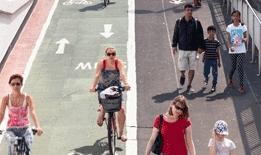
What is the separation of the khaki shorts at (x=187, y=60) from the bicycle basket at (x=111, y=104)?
374 centimetres

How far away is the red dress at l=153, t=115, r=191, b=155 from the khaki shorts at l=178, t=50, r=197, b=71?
5.65 m

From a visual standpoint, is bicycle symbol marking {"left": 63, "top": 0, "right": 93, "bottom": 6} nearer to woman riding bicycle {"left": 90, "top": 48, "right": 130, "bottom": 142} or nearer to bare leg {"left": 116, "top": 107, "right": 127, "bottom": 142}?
bare leg {"left": 116, "top": 107, "right": 127, "bottom": 142}

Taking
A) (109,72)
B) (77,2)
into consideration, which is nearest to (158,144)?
(109,72)

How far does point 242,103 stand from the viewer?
604 inches

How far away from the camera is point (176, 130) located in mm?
9969

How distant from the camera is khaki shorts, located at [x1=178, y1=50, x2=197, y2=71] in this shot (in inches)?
614

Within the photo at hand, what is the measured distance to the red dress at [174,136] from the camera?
9.95 m

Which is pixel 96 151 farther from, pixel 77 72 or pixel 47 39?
pixel 47 39

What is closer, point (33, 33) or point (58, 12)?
point (33, 33)

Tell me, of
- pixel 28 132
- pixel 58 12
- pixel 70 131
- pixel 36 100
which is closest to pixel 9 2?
pixel 58 12

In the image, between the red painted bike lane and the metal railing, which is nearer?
the metal railing

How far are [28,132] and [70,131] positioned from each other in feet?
9.25

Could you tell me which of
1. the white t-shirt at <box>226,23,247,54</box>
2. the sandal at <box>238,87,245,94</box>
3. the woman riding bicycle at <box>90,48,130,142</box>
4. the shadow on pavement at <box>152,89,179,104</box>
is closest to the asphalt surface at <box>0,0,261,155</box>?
the shadow on pavement at <box>152,89,179,104</box>

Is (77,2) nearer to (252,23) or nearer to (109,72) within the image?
(252,23)
